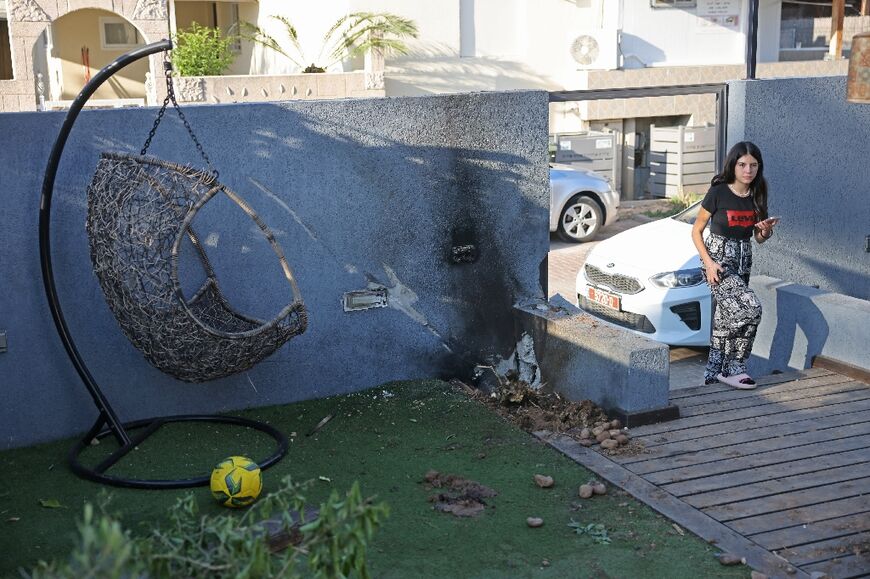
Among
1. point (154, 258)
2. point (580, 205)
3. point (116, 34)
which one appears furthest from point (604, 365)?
point (116, 34)

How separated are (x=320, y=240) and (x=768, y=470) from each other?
3.23 meters

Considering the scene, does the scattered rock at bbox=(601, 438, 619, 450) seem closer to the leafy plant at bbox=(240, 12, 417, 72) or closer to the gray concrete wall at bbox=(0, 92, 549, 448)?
the gray concrete wall at bbox=(0, 92, 549, 448)

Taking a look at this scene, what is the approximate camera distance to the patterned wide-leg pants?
759 cm

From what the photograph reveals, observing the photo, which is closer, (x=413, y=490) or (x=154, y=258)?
(x=413, y=490)

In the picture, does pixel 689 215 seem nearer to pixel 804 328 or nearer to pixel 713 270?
pixel 804 328

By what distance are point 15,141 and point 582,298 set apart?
611cm

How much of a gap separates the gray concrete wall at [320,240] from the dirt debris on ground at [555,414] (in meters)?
0.52

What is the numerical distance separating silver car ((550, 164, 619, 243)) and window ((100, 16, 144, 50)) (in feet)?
45.8

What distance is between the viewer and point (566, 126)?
23.5 meters

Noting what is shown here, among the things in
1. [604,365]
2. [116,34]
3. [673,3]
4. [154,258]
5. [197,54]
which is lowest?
[604,365]

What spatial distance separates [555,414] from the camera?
7.03 metres

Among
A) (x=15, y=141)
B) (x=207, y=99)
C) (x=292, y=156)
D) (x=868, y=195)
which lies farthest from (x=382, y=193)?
(x=207, y=99)

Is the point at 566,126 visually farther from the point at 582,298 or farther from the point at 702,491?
the point at 702,491

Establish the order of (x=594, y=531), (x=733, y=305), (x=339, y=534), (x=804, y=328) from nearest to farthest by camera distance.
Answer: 1. (x=339, y=534)
2. (x=594, y=531)
3. (x=733, y=305)
4. (x=804, y=328)
